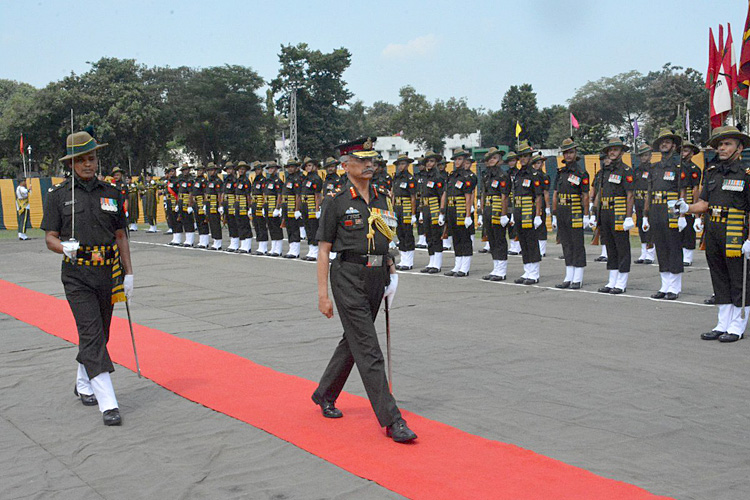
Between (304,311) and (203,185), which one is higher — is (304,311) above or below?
below

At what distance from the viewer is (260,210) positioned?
65.7ft

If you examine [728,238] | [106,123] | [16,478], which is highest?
[106,123]

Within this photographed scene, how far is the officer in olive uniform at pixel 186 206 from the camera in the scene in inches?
893

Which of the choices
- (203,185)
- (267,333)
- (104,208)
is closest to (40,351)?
(267,333)

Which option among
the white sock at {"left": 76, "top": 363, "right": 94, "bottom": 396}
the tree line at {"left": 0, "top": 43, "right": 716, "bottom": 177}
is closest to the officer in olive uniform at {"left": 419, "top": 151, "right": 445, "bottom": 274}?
the white sock at {"left": 76, "top": 363, "right": 94, "bottom": 396}

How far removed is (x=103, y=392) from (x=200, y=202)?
16.8 m

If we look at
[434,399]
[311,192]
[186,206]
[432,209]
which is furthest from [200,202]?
[434,399]

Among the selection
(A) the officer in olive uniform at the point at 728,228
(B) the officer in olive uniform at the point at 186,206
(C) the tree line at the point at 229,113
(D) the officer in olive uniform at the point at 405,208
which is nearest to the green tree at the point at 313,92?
(C) the tree line at the point at 229,113

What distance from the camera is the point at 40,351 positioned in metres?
8.22

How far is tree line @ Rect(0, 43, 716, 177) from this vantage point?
4878 cm

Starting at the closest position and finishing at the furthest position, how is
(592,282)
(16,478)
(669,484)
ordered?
(669,484), (16,478), (592,282)

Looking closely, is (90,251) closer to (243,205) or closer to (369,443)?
(369,443)

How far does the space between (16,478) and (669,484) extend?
3.84 m

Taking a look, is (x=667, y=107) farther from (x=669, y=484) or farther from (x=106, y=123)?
(x=669, y=484)
